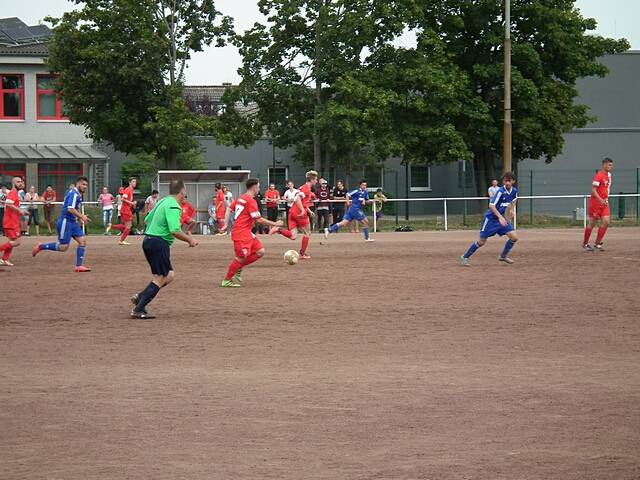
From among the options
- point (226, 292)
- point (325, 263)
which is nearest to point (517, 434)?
point (226, 292)

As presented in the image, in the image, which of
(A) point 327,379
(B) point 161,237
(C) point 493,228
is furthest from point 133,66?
(A) point 327,379

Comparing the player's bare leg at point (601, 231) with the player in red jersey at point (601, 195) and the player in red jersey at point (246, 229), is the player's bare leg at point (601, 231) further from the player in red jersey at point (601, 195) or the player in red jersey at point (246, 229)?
the player in red jersey at point (246, 229)

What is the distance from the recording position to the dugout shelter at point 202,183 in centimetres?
4309

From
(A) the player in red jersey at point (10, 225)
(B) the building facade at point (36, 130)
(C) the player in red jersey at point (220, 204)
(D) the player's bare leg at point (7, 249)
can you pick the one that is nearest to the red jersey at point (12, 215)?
(A) the player in red jersey at point (10, 225)

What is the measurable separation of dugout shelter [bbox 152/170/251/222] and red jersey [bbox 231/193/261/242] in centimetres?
2363

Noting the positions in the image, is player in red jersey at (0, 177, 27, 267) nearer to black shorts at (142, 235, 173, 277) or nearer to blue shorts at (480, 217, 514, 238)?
blue shorts at (480, 217, 514, 238)

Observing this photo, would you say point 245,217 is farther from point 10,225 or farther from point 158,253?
point 10,225

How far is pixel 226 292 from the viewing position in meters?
18.5

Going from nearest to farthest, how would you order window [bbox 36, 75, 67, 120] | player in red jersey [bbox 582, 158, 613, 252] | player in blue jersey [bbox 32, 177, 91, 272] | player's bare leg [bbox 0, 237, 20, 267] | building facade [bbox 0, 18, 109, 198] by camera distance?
player in blue jersey [bbox 32, 177, 91, 272], player's bare leg [bbox 0, 237, 20, 267], player in red jersey [bbox 582, 158, 613, 252], building facade [bbox 0, 18, 109, 198], window [bbox 36, 75, 67, 120]

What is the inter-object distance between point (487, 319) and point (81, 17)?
35554 millimetres

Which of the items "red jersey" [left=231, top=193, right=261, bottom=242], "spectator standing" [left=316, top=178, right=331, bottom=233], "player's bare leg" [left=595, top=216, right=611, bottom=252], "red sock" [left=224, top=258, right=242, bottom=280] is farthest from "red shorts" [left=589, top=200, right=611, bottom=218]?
"spectator standing" [left=316, top=178, right=331, bottom=233]

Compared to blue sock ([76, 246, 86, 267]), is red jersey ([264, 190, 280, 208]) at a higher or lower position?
higher

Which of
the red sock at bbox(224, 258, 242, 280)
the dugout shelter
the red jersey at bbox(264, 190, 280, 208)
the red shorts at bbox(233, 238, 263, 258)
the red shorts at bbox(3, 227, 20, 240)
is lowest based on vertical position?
the red sock at bbox(224, 258, 242, 280)

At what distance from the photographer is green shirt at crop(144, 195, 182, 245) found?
1460 centimetres
